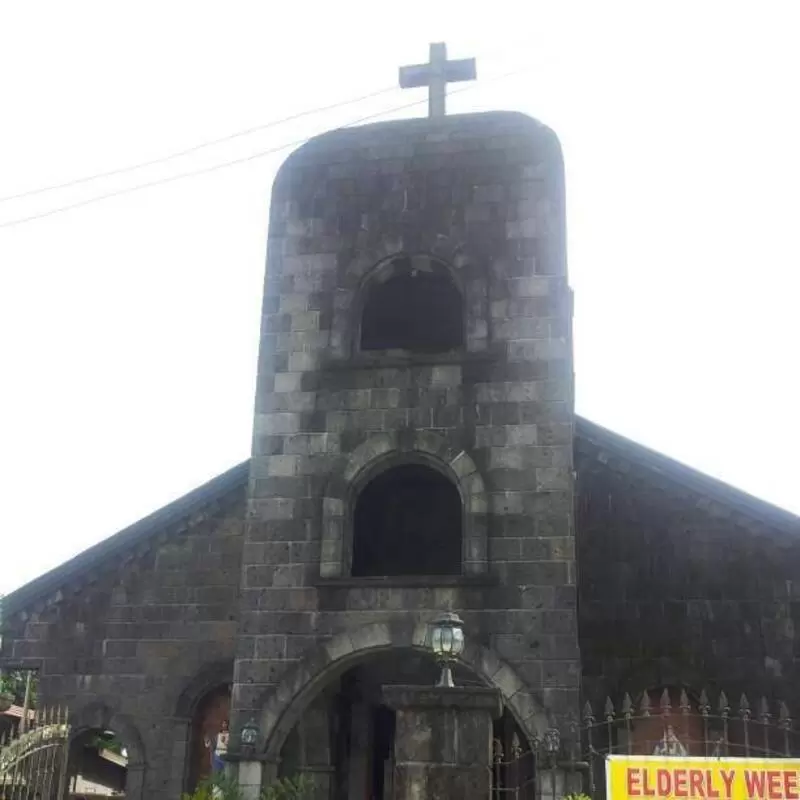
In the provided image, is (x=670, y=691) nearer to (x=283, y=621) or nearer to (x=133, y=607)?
(x=283, y=621)

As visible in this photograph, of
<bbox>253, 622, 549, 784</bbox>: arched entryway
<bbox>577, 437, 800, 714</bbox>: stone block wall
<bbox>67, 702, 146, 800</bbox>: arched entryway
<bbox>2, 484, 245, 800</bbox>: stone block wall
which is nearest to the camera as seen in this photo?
<bbox>253, 622, 549, 784</bbox>: arched entryway

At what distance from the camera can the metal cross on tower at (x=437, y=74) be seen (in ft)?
54.7

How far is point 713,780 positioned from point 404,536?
282 inches

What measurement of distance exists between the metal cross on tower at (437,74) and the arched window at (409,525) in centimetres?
588

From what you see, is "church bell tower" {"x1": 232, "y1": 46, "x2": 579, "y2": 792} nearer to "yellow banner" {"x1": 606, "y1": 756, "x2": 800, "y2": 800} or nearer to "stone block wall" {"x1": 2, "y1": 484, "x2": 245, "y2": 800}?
"stone block wall" {"x1": 2, "y1": 484, "x2": 245, "y2": 800}

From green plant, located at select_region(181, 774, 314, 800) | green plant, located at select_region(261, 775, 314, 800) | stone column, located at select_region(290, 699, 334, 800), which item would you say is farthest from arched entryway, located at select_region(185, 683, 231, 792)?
green plant, located at select_region(181, 774, 314, 800)

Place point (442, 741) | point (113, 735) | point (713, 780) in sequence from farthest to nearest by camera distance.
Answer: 1. point (113, 735)
2. point (713, 780)
3. point (442, 741)

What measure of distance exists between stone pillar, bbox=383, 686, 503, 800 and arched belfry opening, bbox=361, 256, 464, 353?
7976 mm

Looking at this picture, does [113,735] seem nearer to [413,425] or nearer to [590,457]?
[413,425]

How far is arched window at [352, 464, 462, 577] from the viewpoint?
16.5 m

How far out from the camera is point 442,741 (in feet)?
29.7

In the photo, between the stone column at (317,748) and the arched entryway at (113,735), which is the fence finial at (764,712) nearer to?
the stone column at (317,748)

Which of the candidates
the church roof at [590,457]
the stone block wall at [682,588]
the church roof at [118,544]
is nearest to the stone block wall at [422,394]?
the church roof at [590,457]

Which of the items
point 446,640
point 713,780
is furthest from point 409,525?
point 713,780
